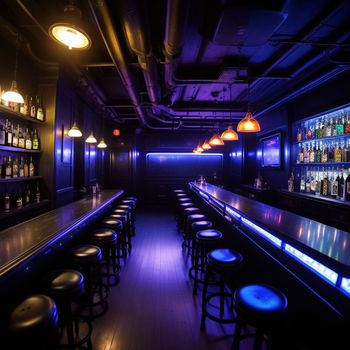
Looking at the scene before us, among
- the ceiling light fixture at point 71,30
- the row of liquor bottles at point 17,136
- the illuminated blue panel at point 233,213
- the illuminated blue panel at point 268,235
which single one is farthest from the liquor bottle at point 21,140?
the illuminated blue panel at point 268,235

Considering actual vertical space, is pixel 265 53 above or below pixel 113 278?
above

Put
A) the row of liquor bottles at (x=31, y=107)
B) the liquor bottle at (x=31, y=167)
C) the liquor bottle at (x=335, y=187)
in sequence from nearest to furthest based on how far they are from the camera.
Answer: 1. the row of liquor bottles at (x=31, y=107)
2. the liquor bottle at (x=31, y=167)
3. the liquor bottle at (x=335, y=187)

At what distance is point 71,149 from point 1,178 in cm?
178

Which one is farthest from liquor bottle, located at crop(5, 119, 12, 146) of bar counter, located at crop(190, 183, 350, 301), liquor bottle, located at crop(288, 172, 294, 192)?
liquor bottle, located at crop(288, 172, 294, 192)

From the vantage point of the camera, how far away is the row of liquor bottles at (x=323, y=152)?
3717mm

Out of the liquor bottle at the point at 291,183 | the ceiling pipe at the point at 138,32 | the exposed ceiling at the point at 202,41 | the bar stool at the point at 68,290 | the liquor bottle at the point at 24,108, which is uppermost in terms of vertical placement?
the exposed ceiling at the point at 202,41

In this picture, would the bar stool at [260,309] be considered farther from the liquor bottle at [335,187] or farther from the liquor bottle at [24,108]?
the liquor bottle at [24,108]

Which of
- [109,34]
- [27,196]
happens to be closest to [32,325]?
[109,34]

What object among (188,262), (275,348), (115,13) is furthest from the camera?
(188,262)

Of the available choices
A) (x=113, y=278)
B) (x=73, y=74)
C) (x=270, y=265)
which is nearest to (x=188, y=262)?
(x=113, y=278)

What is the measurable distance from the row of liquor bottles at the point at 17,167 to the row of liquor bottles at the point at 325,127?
15.3 ft

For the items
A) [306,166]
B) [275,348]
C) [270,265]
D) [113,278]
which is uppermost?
[306,166]

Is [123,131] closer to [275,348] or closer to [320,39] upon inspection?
[320,39]

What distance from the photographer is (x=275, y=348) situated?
177cm
